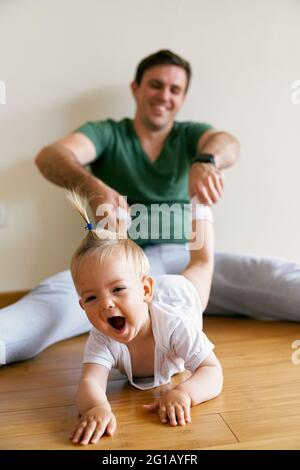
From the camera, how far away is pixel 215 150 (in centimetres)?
174

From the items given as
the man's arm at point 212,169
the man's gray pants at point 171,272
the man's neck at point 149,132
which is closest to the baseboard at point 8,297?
the man's gray pants at point 171,272

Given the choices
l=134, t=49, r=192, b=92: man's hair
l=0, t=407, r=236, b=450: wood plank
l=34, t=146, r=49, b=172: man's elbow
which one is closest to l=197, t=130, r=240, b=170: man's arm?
l=134, t=49, r=192, b=92: man's hair

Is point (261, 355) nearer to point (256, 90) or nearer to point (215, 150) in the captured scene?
point (215, 150)

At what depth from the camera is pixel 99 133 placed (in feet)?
6.13

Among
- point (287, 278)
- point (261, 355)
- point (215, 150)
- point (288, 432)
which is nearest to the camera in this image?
point (288, 432)

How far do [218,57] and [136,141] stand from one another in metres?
0.47

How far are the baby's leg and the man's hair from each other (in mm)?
756

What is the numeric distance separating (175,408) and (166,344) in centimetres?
14

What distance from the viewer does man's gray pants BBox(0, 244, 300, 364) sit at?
1396 millimetres

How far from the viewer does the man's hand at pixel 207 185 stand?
142cm

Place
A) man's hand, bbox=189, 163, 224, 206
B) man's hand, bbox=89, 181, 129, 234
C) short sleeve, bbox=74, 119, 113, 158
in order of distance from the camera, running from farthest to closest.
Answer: short sleeve, bbox=74, 119, 113, 158, man's hand, bbox=189, 163, 224, 206, man's hand, bbox=89, 181, 129, 234

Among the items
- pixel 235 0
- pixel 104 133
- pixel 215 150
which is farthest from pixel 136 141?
pixel 235 0

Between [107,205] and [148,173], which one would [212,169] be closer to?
[107,205]

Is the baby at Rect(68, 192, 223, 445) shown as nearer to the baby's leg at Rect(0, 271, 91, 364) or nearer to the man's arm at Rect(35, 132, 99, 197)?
the baby's leg at Rect(0, 271, 91, 364)
